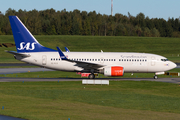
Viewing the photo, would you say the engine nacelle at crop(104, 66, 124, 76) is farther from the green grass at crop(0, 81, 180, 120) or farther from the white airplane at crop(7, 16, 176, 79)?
the green grass at crop(0, 81, 180, 120)

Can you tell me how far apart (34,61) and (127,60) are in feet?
46.2

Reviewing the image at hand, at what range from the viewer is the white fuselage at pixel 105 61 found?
43.1 meters

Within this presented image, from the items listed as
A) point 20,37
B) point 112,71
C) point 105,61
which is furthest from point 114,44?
point 112,71

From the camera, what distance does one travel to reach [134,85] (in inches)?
1421

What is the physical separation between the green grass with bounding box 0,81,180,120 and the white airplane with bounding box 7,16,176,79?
9036 mm

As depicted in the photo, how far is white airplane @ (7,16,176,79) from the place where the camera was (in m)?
43.0

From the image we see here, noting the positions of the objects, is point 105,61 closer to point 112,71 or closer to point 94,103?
point 112,71

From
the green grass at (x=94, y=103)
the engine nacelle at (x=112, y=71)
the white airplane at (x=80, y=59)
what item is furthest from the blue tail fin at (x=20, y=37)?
the green grass at (x=94, y=103)

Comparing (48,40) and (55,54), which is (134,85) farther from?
(48,40)

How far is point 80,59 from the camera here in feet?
142

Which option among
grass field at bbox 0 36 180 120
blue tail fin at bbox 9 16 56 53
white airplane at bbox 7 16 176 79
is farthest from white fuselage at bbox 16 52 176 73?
grass field at bbox 0 36 180 120

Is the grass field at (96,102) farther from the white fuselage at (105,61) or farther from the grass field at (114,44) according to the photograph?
the grass field at (114,44)

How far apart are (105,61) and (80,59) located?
3.80 m

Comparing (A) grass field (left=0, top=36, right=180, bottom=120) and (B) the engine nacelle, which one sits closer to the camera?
(A) grass field (left=0, top=36, right=180, bottom=120)
